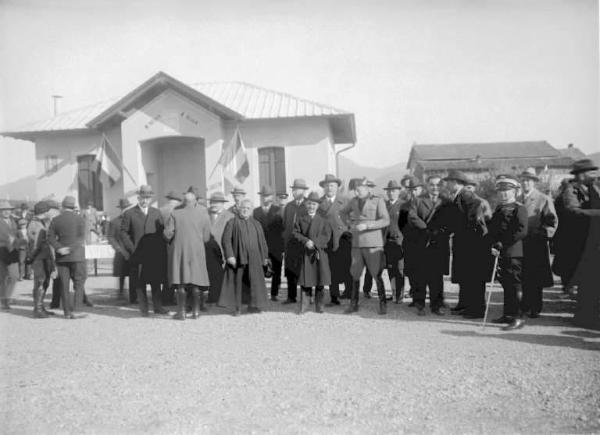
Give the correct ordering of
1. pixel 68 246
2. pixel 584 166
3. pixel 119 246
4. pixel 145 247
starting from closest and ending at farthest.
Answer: pixel 584 166 < pixel 68 246 < pixel 145 247 < pixel 119 246

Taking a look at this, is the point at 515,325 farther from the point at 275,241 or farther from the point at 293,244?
the point at 275,241

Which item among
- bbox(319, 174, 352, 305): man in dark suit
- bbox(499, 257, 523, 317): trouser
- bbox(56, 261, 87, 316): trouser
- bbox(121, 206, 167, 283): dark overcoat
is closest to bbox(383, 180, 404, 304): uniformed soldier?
bbox(319, 174, 352, 305): man in dark suit

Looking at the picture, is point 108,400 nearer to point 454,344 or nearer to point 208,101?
point 454,344

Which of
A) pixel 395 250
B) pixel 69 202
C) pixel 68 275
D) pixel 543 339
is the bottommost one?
pixel 543 339

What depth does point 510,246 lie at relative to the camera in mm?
6504

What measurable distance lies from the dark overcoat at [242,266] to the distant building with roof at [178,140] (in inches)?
322

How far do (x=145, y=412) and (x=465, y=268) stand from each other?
17.4 ft

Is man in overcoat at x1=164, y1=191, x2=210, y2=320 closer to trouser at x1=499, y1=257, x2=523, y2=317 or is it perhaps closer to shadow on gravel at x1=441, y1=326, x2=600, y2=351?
shadow on gravel at x1=441, y1=326, x2=600, y2=351

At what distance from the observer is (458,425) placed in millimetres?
3541

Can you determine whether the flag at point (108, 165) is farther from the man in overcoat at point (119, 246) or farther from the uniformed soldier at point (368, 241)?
the uniformed soldier at point (368, 241)

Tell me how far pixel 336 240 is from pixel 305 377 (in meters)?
4.06

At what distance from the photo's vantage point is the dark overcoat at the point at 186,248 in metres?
7.55

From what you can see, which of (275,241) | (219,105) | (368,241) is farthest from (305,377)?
(219,105)

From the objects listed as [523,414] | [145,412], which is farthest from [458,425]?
[145,412]
